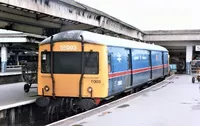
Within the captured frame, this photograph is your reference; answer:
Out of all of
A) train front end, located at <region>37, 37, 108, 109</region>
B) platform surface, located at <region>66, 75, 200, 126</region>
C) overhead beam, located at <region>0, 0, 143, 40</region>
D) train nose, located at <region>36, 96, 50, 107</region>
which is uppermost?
overhead beam, located at <region>0, 0, 143, 40</region>

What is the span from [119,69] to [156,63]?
968cm

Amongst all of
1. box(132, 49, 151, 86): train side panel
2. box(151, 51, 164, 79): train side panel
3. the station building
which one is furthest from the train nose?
the station building

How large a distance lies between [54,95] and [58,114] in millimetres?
1128

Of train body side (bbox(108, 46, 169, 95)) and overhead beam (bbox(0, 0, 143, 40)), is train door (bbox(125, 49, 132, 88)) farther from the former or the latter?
overhead beam (bbox(0, 0, 143, 40))

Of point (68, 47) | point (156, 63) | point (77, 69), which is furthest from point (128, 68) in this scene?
point (156, 63)

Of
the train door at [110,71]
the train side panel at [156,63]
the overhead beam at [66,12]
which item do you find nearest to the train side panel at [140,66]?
the train side panel at [156,63]

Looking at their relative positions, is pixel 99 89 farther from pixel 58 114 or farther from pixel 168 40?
pixel 168 40

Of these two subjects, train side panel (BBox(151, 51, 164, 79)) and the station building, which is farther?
the station building

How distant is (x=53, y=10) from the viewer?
51.4ft

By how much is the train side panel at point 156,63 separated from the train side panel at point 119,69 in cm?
655

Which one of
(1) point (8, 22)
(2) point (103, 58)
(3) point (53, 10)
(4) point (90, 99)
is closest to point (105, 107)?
(4) point (90, 99)

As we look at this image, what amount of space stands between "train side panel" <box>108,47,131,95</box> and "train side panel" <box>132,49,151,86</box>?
2.83 feet

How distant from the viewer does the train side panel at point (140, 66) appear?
1595 centimetres

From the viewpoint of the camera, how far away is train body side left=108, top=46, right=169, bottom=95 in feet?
41.4
